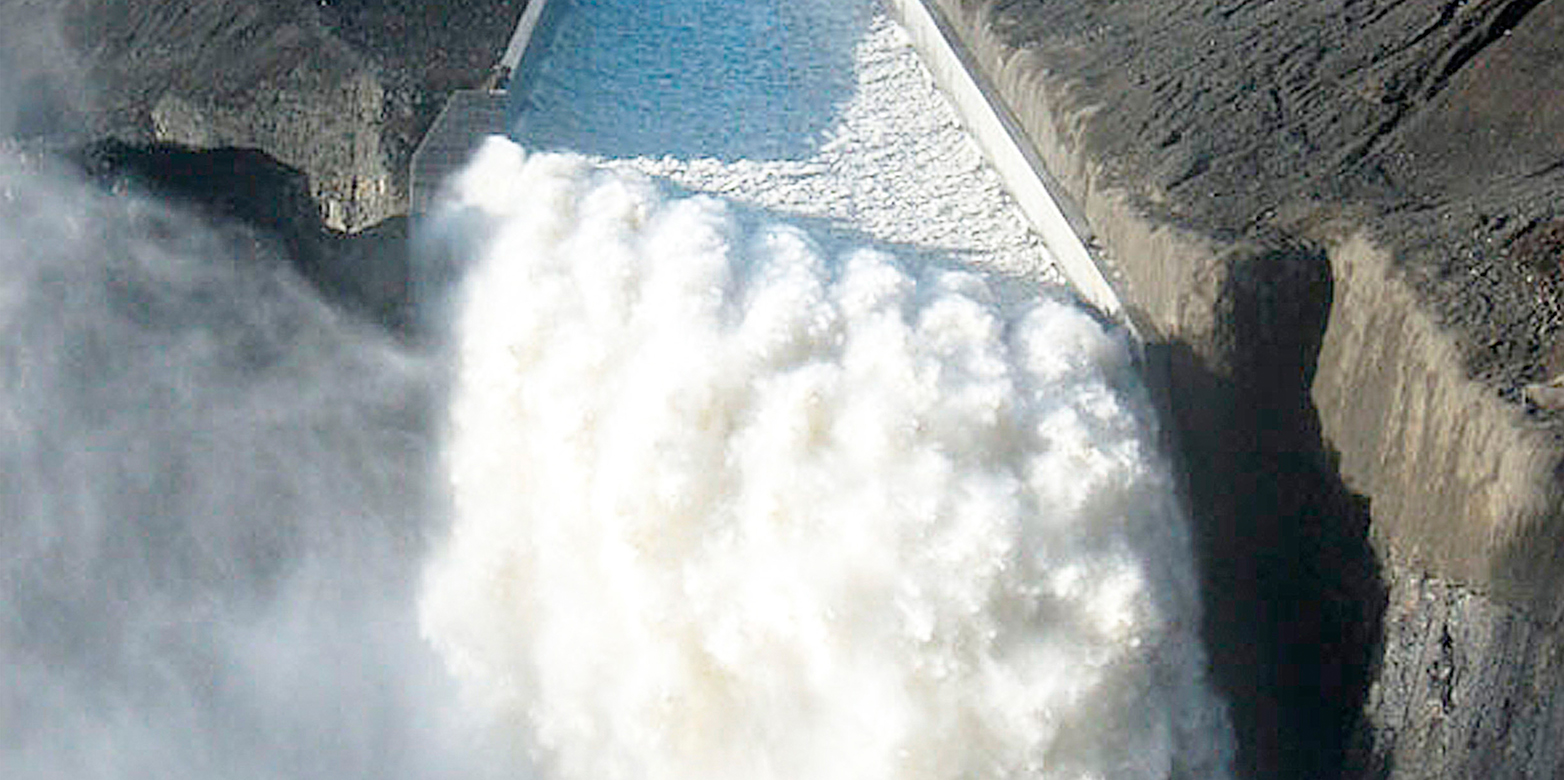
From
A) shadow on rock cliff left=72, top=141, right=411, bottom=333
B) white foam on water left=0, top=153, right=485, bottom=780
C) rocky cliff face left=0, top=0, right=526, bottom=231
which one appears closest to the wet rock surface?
shadow on rock cliff left=72, top=141, right=411, bottom=333

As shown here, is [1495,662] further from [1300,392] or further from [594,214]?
[594,214]

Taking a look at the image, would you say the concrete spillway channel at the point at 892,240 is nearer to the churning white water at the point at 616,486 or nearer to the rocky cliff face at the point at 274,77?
the churning white water at the point at 616,486

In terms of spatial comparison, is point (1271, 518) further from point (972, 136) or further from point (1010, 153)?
point (972, 136)

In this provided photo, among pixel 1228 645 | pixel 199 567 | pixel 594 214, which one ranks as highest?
pixel 594 214

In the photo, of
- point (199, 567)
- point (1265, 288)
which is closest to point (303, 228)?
point (199, 567)

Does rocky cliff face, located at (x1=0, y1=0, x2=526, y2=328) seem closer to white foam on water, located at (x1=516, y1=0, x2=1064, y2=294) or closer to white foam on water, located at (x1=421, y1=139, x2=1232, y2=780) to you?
white foam on water, located at (x1=516, y1=0, x2=1064, y2=294)

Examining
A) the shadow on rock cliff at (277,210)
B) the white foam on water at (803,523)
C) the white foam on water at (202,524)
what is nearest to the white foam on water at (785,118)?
the white foam on water at (803,523)
